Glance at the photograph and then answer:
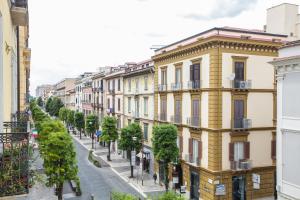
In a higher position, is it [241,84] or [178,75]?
[178,75]

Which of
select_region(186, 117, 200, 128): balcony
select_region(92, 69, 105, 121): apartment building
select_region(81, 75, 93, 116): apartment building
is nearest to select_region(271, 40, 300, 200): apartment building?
select_region(186, 117, 200, 128): balcony

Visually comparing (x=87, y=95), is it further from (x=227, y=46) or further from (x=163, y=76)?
(x=227, y=46)

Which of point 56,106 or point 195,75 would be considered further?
point 56,106

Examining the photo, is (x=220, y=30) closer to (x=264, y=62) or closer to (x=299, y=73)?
(x=264, y=62)

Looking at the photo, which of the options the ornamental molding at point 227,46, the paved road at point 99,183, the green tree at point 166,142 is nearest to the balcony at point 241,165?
the green tree at point 166,142

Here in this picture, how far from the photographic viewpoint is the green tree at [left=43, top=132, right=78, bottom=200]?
27.0 metres

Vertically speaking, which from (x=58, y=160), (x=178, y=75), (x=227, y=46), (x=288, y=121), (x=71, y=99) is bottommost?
(x=58, y=160)

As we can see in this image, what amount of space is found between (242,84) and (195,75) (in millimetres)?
4514

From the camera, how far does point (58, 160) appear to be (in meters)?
27.3

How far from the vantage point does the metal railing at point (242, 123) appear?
28891mm

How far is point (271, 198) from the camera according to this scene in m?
30.4

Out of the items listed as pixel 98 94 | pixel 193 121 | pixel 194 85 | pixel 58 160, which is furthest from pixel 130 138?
pixel 98 94

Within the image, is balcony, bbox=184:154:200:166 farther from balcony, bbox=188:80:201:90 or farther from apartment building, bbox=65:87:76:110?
apartment building, bbox=65:87:76:110

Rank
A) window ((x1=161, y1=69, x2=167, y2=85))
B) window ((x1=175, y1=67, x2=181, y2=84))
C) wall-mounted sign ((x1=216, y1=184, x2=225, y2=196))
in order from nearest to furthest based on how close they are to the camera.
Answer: wall-mounted sign ((x1=216, y1=184, x2=225, y2=196))
window ((x1=175, y1=67, x2=181, y2=84))
window ((x1=161, y1=69, x2=167, y2=85))
